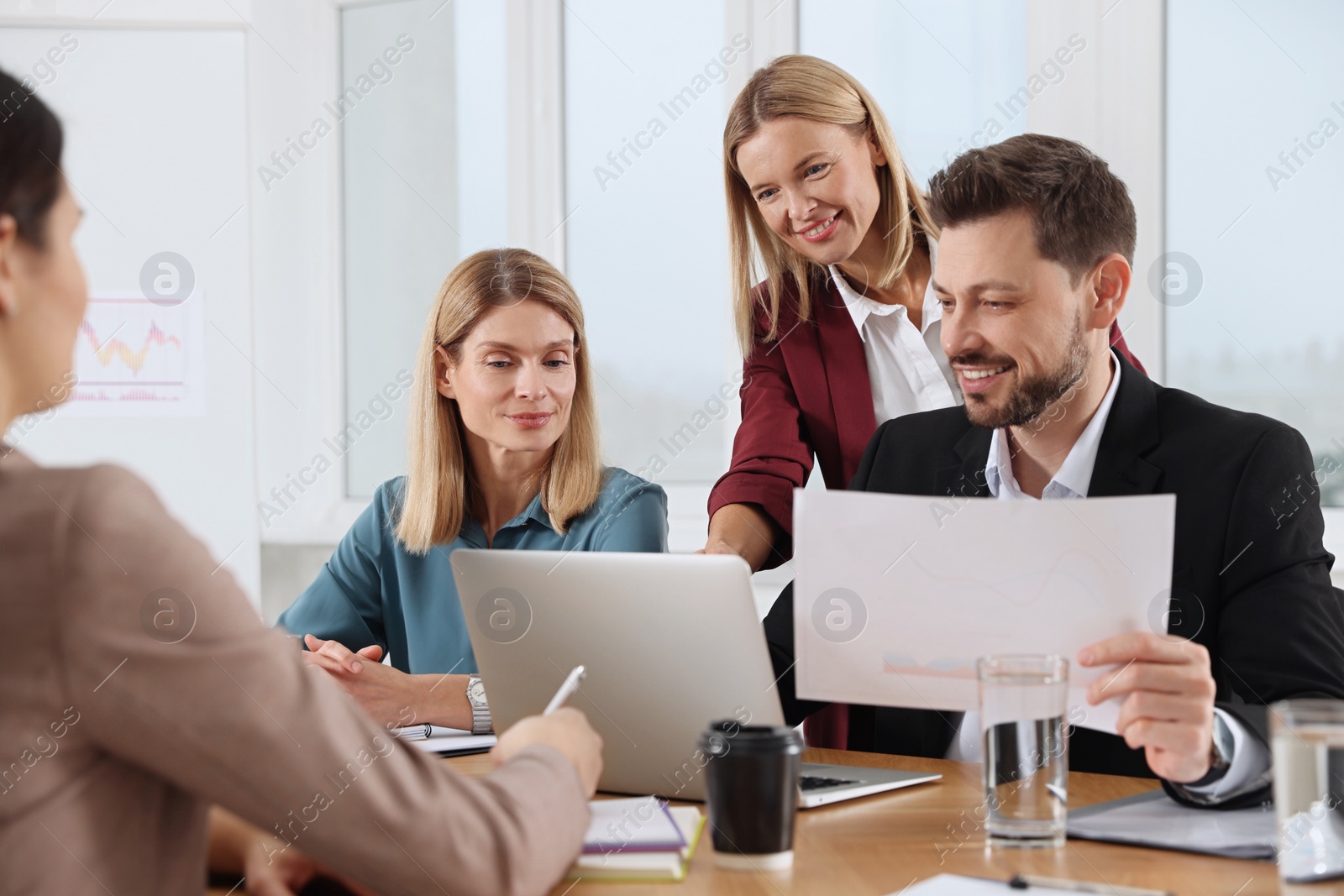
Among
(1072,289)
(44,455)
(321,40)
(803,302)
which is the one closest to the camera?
(1072,289)

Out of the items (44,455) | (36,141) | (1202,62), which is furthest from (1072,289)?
(44,455)

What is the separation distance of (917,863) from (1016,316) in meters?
0.89

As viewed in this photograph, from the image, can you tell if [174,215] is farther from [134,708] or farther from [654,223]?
[134,708]

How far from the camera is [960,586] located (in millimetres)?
1171

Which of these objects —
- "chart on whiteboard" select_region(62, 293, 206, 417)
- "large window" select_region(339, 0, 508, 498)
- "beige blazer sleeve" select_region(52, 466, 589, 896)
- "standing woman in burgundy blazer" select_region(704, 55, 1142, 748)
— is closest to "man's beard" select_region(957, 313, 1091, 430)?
"standing woman in burgundy blazer" select_region(704, 55, 1142, 748)

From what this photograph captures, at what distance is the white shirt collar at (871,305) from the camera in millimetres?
2242

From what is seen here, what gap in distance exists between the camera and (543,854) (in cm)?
84

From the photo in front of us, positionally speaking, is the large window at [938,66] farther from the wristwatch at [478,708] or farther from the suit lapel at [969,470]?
the wristwatch at [478,708]

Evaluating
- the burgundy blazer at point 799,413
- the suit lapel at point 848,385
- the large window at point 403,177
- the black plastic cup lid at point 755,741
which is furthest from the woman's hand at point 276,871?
the large window at point 403,177

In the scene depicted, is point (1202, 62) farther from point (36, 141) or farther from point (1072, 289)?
point (36, 141)

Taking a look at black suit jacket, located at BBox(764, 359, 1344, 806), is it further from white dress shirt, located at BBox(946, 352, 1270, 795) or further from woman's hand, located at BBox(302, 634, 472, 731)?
woman's hand, located at BBox(302, 634, 472, 731)

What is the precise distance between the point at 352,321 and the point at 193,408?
656 mm

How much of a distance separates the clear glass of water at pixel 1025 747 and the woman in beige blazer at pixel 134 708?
0.46 meters

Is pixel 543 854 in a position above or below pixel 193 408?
below
